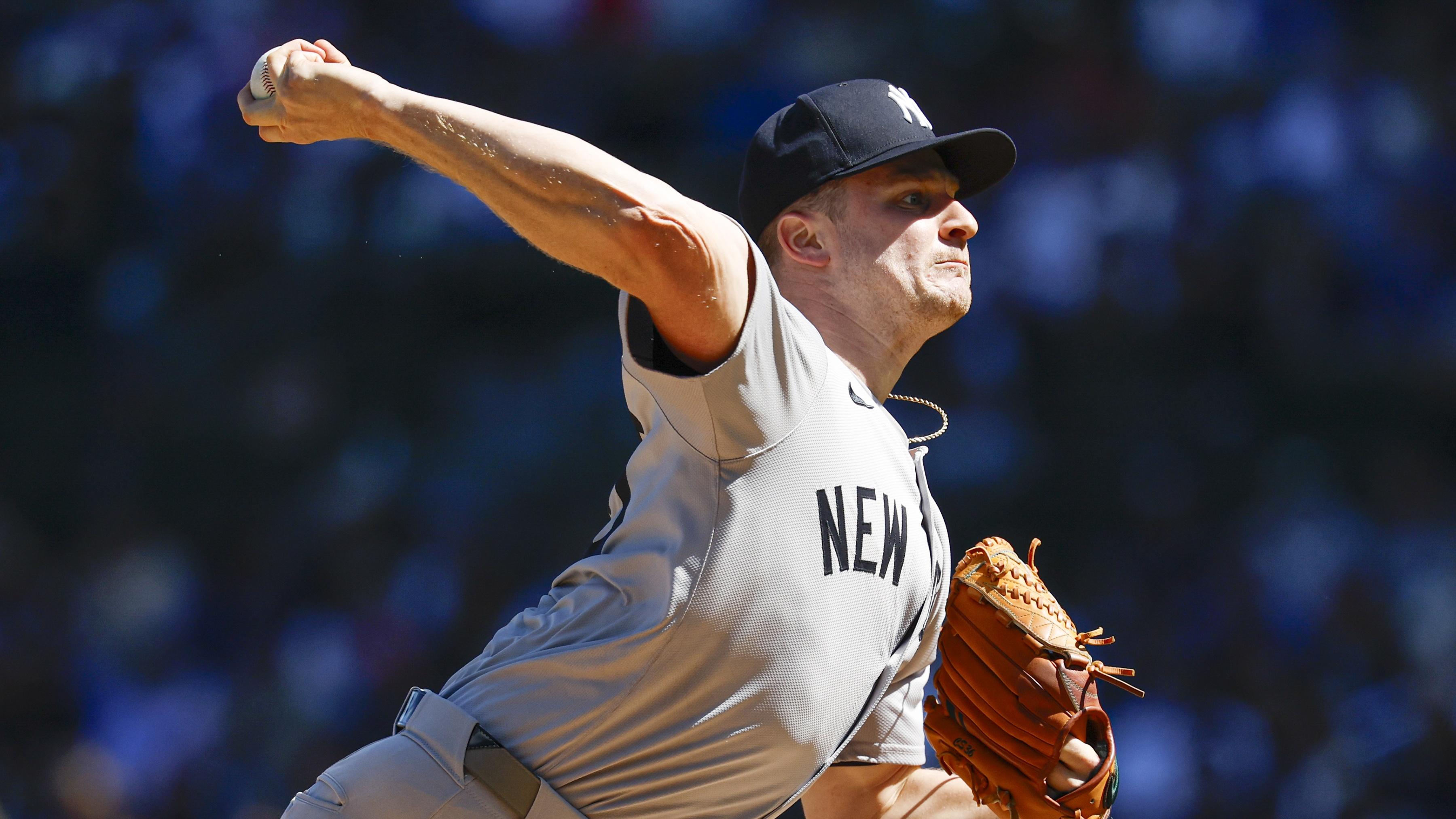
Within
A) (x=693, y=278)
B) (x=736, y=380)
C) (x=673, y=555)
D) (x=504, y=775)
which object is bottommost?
(x=504, y=775)

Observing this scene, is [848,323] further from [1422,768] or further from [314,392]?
[1422,768]

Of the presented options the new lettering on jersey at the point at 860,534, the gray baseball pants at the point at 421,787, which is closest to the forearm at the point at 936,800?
the new lettering on jersey at the point at 860,534

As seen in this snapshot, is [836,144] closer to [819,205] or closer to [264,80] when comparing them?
[819,205]

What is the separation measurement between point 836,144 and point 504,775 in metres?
0.90

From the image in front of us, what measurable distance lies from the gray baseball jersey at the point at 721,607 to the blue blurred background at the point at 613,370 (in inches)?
60.8

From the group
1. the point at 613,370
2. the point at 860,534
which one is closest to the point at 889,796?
the point at 860,534

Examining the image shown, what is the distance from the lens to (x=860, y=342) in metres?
1.58

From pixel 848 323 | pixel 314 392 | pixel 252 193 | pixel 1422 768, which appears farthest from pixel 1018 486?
pixel 252 193

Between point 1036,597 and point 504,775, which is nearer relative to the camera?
point 504,775

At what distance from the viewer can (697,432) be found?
45.6 inches

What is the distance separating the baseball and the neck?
719mm

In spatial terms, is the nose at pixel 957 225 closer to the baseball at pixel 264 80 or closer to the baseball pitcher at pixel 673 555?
the baseball pitcher at pixel 673 555

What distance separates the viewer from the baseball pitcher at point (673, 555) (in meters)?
1.03

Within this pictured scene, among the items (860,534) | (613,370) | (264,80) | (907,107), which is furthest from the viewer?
(613,370)
